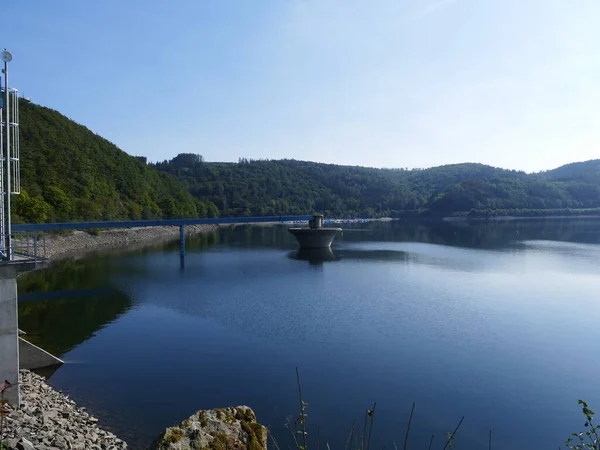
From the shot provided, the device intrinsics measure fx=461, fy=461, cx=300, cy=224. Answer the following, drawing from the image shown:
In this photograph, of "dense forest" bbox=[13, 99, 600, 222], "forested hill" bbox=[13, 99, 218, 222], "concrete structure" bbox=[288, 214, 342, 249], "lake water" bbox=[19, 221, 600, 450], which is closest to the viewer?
"lake water" bbox=[19, 221, 600, 450]

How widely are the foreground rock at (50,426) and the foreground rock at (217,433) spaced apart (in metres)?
4.62

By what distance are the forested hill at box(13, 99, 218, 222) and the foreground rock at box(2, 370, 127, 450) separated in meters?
56.7

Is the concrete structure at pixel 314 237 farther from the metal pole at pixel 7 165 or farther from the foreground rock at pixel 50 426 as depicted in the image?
the metal pole at pixel 7 165

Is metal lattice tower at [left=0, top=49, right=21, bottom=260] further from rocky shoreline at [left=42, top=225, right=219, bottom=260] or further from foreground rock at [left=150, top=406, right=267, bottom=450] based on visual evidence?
rocky shoreline at [left=42, top=225, right=219, bottom=260]

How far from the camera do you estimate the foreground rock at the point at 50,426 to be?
10.7 metres

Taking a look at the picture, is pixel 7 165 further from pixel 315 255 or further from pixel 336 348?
pixel 315 255

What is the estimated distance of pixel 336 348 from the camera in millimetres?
21797

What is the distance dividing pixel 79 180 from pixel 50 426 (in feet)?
339

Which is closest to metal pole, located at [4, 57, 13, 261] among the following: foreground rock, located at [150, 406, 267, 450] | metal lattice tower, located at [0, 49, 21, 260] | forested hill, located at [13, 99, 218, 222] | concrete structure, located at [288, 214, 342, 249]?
metal lattice tower, located at [0, 49, 21, 260]

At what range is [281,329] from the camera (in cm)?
2511

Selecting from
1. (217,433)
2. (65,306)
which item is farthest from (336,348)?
(65,306)

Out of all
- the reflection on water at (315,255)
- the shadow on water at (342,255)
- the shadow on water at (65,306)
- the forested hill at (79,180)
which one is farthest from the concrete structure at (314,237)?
the forested hill at (79,180)

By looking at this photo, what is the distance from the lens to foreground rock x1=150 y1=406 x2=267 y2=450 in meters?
6.21

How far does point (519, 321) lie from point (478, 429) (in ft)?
47.5
